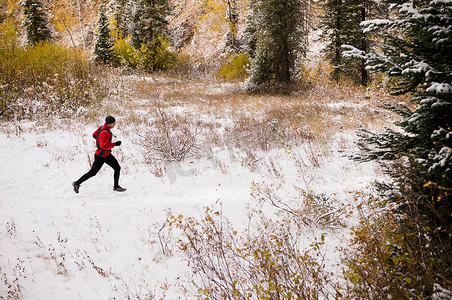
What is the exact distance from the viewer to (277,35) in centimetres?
1507

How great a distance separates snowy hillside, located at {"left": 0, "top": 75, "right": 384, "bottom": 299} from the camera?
3.48m

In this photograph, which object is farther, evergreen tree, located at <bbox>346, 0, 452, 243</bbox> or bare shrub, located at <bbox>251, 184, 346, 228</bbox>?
bare shrub, located at <bbox>251, 184, 346, 228</bbox>

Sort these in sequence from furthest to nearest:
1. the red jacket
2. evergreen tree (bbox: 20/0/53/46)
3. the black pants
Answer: evergreen tree (bbox: 20/0/53/46), the black pants, the red jacket

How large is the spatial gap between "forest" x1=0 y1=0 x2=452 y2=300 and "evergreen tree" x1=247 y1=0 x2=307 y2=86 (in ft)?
0.28

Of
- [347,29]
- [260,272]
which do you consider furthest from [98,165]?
[347,29]

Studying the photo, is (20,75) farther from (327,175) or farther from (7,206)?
(327,175)

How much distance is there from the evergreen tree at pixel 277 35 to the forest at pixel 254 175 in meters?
0.08

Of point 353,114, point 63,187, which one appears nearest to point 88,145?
point 63,187

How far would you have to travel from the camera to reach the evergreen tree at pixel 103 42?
77.3 ft

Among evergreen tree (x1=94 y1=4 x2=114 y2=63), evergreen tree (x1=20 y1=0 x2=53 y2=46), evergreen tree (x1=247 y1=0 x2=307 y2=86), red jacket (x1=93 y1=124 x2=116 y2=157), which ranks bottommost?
red jacket (x1=93 y1=124 x2=116 y2=157)

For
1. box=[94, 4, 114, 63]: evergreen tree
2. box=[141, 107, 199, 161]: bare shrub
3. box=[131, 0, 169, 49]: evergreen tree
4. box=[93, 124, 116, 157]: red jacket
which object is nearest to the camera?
box=[93, 124, 116, 157]: red jacket

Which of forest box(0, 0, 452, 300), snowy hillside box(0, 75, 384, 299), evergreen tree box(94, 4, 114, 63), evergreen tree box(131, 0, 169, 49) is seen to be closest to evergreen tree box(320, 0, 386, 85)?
forest box(0, 0, 452, 300)

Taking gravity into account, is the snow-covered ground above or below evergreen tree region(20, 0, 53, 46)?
below

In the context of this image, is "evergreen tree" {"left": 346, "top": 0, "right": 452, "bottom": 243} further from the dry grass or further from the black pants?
the black pants
